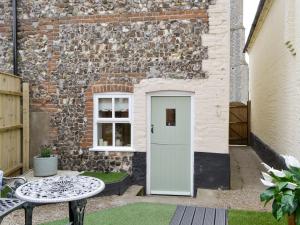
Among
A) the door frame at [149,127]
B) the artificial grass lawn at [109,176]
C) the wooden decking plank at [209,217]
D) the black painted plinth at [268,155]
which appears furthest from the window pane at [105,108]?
the black painted plinth at [268,155]

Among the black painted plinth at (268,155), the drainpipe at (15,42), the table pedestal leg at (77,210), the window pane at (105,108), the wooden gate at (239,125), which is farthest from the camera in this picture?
the wooden gate at (239,125)

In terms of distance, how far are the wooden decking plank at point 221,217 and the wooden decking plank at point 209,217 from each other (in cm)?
6

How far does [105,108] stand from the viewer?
809 centimetres

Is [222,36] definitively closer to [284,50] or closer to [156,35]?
[156,35]

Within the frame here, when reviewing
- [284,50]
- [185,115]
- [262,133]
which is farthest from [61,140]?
[262,133]

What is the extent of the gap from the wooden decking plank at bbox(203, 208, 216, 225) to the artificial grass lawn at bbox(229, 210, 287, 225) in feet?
0.90

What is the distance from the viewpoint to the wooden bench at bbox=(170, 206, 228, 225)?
5.07m

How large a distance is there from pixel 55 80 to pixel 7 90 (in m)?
1.19

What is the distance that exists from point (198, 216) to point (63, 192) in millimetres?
2490

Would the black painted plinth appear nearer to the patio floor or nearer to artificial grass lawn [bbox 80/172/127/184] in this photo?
the patio floor

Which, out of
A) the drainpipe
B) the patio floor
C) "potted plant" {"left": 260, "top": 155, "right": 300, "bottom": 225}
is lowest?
the patio floor

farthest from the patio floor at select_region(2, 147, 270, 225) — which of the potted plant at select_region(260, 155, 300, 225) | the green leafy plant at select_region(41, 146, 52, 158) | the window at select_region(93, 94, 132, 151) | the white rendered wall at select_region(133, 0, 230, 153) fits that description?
the potted plant at select_region(260, 155, 300, 225)

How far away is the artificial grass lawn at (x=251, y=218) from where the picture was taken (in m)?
5.18

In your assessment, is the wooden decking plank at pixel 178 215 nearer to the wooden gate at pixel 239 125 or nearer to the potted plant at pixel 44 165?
the potted plant at pixel 44 165
